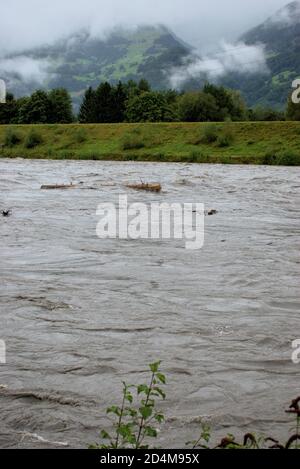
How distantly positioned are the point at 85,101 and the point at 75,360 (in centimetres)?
11355

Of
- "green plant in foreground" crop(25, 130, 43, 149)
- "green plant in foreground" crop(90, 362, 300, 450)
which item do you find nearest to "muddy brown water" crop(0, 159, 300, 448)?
"green plant in foreground" crop(90, 362, 300, 450)

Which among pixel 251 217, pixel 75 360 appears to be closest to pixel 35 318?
pixel 75 360

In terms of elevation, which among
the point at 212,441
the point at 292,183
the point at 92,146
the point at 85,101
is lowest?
the point at 212,441

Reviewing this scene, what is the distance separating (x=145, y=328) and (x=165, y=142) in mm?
61206

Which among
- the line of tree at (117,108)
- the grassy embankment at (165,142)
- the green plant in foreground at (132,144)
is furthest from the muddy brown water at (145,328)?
the line of tree at (117,108)

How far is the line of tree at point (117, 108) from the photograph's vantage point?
106312 millimetres

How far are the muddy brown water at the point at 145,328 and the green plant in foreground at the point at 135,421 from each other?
18 cm

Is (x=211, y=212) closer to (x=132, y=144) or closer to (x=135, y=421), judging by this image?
(x=135, y=421)

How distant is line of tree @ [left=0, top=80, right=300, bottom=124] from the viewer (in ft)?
349

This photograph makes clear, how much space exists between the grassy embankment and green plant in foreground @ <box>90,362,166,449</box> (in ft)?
163

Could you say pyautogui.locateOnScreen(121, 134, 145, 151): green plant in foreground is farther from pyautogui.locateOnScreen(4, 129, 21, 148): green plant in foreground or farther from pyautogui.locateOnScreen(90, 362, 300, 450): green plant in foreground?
pyautogui.locateOnScreen(90, 362, 300, 450): green plant in foreground

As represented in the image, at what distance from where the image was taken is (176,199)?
25.0 meters

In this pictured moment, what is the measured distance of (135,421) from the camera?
5496 millimetres
